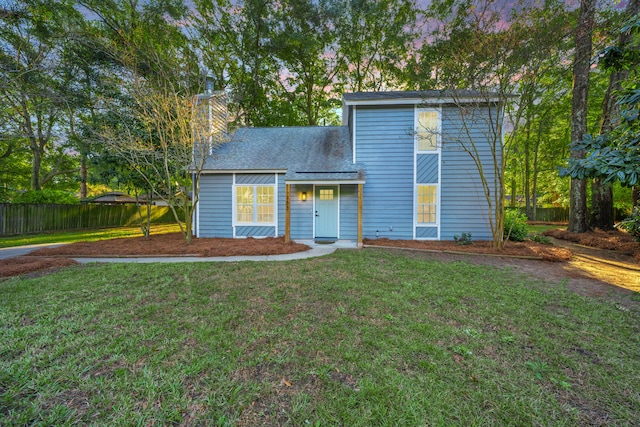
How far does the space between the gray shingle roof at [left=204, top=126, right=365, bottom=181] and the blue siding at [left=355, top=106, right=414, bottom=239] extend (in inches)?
30.6

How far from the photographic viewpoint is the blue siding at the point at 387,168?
910 centimetres

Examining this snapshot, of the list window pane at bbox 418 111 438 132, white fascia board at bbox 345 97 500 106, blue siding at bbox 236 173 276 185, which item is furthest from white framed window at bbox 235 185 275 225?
window pane at bbox 418 111 438 132

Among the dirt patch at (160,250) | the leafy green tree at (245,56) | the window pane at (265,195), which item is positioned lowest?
the dirt patch at (160,250)

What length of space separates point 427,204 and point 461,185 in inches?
52.3

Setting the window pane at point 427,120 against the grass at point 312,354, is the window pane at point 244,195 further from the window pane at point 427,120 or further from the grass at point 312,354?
the window pane at point 427,120

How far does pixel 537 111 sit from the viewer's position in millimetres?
16484

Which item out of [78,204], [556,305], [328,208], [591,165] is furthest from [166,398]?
[78,204]

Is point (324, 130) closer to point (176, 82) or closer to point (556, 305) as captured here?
point (176, 82)

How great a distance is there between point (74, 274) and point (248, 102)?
14954mm

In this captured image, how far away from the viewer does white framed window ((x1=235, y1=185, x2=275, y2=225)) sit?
9.59 meters

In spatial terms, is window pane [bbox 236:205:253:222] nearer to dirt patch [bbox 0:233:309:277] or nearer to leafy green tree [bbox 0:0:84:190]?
dirt patch [bbox 0:233:309:277]

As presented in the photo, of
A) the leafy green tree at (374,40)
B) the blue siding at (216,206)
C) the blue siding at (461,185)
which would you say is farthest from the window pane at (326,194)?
the leafy green tree at (374,40)

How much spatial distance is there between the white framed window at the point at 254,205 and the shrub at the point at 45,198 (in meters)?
10.0

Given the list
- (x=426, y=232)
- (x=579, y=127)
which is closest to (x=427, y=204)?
(x=426, y=232)
